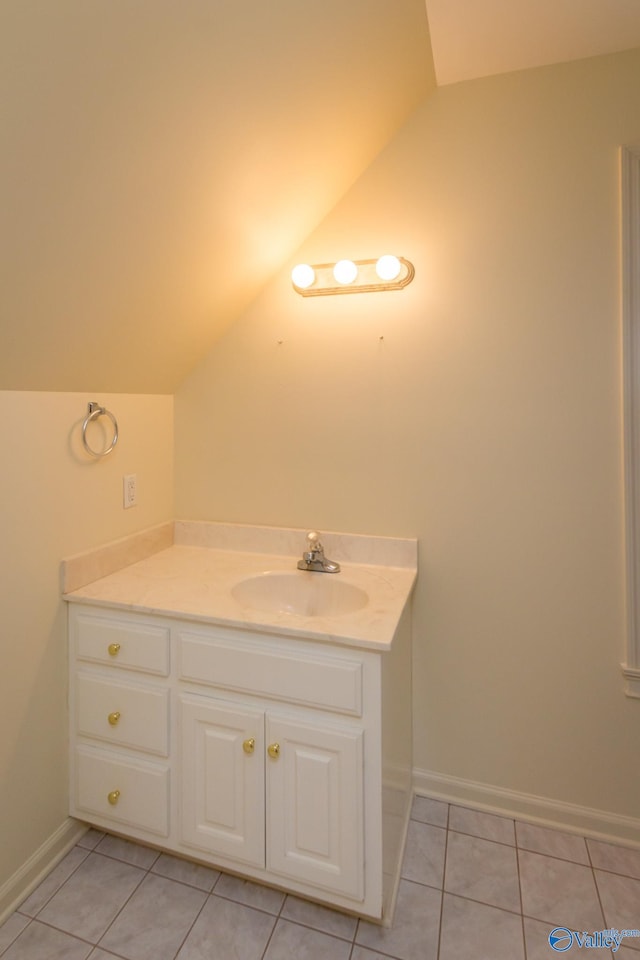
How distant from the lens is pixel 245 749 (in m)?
1.25

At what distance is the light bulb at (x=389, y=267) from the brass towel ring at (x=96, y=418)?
97cm

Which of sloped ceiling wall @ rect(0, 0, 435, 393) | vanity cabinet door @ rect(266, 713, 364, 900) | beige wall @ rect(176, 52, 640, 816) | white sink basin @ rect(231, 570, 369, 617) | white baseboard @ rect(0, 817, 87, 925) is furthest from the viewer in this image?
white sink basin @ rect(231, 570, 369, 617)

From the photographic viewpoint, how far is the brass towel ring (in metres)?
1.48

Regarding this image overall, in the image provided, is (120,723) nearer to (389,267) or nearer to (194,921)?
(194,921)

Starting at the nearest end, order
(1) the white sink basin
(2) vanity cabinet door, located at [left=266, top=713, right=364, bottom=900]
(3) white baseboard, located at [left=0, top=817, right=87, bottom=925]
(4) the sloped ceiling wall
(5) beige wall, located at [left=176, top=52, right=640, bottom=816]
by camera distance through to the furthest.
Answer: (4) the sloped ceiling wall, (2) vanity cabinet door, located at [left=266, top=713, right=364, bottom=900], (3) white baseboard, located at [left=0, top=817, right=87, bottom=925], (5) beige wall, located at [left=176, top=52, right=640, bottom=816], (1) the white sink basin

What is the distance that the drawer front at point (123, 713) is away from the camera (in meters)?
1.35

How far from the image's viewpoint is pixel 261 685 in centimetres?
125

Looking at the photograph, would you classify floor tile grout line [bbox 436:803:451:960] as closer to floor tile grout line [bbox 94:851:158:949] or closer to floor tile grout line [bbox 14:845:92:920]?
floor tile grout line [bbox 94:851:158:949]

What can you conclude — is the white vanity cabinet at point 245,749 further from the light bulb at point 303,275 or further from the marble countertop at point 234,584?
the light bulb at point 303,275

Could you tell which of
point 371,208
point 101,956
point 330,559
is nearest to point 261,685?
point 330,559

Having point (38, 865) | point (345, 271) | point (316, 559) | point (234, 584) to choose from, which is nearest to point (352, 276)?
point (345, 271)

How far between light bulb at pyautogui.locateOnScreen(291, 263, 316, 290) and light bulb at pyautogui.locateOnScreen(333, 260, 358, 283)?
91mm

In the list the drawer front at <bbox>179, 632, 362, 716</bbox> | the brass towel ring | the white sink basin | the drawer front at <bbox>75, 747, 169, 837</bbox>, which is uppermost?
the brass towel ring

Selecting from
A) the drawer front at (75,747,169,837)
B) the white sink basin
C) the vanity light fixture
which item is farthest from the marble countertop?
the vanity light fixture
